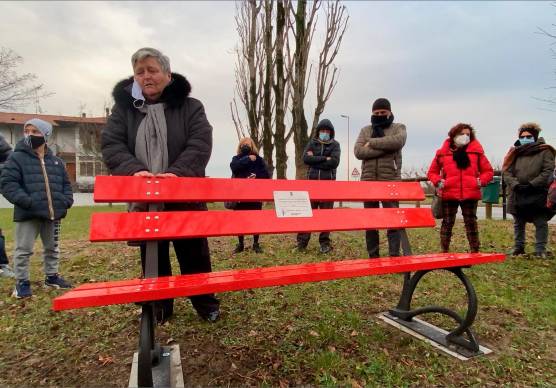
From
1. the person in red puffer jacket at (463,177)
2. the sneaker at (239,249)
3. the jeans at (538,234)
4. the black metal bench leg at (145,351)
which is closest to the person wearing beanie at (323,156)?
the sneaker at (239,249)

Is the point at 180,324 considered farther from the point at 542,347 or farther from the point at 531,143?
the point at 531,143

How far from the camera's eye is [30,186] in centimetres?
399

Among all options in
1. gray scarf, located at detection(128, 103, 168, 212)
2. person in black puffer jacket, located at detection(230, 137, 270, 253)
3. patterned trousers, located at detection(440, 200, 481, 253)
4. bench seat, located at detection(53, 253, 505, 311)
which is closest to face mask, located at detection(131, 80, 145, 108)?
gray scarf, located at detection(128, 103, 168, 212)

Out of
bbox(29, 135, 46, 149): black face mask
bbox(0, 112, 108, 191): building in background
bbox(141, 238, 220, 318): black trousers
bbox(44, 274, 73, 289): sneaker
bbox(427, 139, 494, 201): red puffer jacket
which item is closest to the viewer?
bbox(141, 238, 220, 318): black trousers

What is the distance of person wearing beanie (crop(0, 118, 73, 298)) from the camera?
388 centimetres

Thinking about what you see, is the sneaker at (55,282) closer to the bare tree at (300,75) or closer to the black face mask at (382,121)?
the black face mask at (382,121)

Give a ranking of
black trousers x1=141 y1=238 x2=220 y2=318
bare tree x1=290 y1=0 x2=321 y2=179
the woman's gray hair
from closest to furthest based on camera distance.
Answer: the woman's gray hair < black trousers x1=141 y1=238 x2=220 y2=318 < bare tree x1=290 y1=0 x2=321 y2=179

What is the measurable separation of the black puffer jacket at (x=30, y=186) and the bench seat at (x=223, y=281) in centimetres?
254

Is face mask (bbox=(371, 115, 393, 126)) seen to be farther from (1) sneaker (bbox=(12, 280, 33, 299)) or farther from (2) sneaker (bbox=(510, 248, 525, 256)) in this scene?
(1) sneaker (bbox=(12, 280, 33, 299))

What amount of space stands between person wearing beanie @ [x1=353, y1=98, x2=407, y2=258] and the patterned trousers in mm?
695

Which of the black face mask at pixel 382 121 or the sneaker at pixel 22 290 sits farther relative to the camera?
the black face mask at pixel 382 121

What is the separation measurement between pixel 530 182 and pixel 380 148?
2.08m

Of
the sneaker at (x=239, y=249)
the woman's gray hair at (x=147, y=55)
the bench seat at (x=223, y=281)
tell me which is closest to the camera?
the bench seat at (x=223, y=281)

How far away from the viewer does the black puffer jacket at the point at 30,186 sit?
3.89 meters
